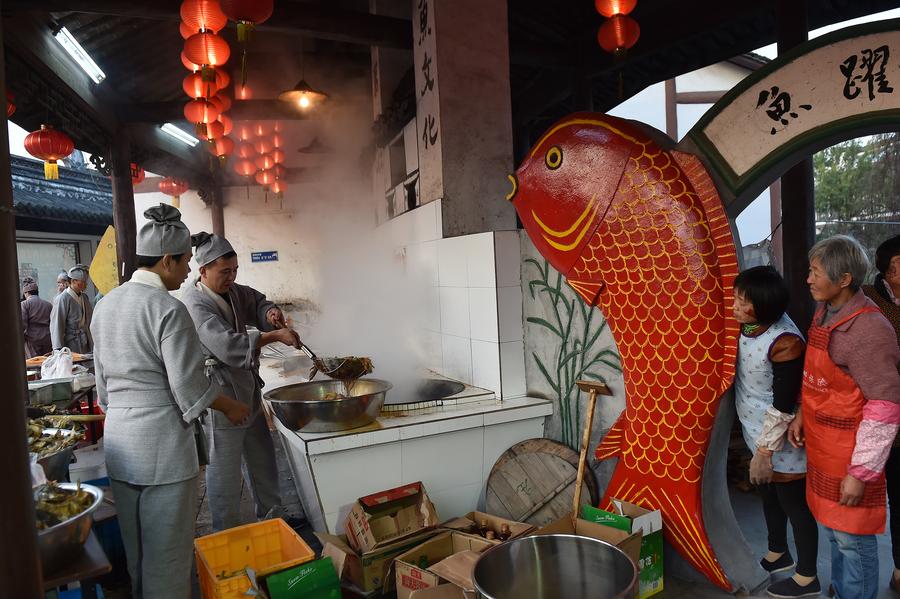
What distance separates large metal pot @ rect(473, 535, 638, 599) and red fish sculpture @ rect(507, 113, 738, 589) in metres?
0.84

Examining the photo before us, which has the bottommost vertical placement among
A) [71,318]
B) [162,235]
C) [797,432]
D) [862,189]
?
[797,432]

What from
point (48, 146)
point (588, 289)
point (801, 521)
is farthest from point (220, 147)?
point (801, 521)

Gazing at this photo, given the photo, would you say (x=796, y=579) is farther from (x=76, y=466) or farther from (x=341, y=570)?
(x=76, y=466)

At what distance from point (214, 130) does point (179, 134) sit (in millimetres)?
5758

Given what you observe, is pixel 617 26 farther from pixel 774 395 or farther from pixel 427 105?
→ pixel 774 395

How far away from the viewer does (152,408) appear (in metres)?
2.84

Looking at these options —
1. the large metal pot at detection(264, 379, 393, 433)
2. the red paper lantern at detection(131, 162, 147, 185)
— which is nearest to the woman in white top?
the large metal pot at detection(264, 379, 393, 433)

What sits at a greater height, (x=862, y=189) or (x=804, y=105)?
(x=862, y=189)

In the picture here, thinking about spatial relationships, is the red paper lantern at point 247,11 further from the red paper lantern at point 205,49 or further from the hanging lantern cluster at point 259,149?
the hanging lantern cluster at point 259,149

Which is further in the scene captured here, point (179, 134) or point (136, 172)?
point (179, 134)

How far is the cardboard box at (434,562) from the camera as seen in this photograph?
3.11 metres

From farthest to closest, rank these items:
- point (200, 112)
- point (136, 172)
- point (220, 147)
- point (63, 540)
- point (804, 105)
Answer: point (136, 172) → point (220, 147) → point (200, 112) → point (804, 105) → point (63, 540)

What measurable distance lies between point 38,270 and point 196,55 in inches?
421

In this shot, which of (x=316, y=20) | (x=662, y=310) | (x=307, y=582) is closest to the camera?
(x=307, y=582)
